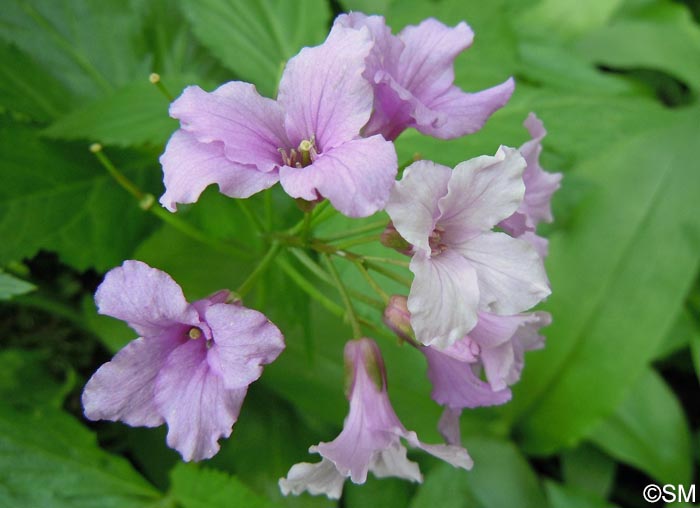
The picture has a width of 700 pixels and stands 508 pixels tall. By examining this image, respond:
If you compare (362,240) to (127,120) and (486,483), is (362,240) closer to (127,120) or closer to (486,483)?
(127,120)

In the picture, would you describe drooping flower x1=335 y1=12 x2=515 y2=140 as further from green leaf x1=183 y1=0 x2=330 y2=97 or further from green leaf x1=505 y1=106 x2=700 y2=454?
green leaf x1=505 y1=106 x2=700 y2=454

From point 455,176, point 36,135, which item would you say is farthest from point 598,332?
point 36,135

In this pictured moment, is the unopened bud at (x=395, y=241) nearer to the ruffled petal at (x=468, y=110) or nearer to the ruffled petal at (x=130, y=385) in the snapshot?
the ruffled petal at (x=468, y=110)

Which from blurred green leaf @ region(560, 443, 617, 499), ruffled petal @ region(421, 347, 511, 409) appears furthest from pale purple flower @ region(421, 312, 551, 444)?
blurred green leaf @ region(560, 443, 617, 499)

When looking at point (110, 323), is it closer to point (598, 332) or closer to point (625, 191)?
point (598, 332)

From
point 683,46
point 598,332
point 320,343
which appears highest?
point 320,343

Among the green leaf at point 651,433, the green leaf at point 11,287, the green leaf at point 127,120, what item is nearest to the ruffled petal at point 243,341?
the green leaf at point 11,287

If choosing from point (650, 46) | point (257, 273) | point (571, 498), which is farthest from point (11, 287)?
point (650, 46)
